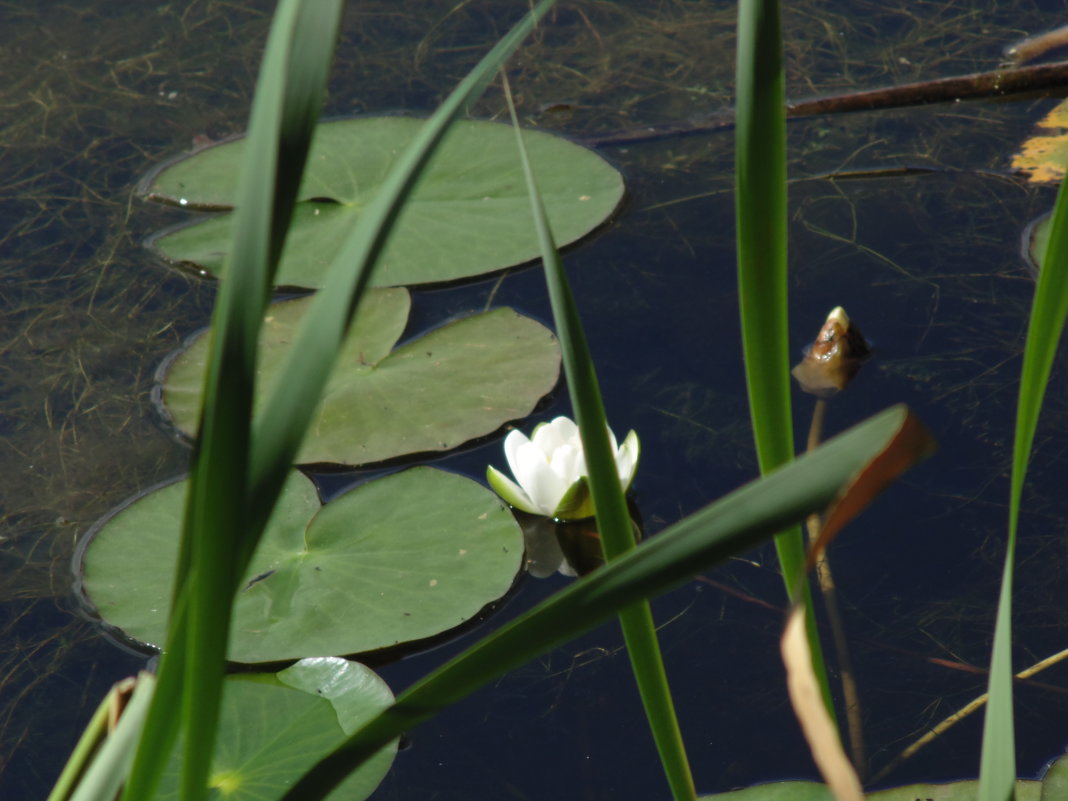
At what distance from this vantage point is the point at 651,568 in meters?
0.54

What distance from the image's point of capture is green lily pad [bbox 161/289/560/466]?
183cm

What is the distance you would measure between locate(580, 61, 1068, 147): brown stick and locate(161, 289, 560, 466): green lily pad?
0.72 m

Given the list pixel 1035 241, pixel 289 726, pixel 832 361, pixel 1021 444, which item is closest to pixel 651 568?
pixel 1021 444

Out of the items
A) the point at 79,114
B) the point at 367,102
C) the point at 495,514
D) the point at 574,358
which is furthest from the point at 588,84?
the point at 574,358

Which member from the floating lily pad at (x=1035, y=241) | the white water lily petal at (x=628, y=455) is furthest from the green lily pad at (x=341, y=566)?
the floating lily pad at (x=1035, y=241)

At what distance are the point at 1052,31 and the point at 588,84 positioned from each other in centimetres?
114

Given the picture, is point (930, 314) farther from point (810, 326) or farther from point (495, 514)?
point (495, 514)

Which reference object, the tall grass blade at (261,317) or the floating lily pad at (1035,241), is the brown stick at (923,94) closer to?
the floating lily pad at (1035,241)

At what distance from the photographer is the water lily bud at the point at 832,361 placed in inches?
73.0

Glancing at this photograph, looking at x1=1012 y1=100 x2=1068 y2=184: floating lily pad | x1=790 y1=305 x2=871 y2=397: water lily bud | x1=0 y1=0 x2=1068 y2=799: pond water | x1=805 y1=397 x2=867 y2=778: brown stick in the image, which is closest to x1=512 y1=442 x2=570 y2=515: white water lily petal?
x1=0 y1=0 x2=1068 y2=799: pond water

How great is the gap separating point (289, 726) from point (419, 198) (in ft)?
4.18

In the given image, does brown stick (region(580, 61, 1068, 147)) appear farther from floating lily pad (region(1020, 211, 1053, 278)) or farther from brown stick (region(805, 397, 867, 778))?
brown stick (region(805, 397, 867, 778))

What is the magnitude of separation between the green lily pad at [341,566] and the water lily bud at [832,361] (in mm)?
582

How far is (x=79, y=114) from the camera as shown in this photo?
Answer: 2.69 m
